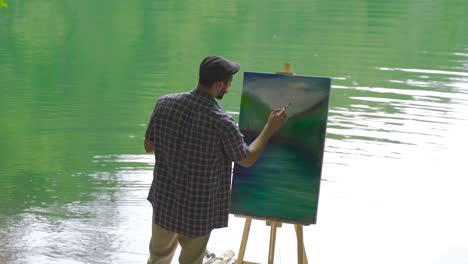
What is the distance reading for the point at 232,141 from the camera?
8.36ft

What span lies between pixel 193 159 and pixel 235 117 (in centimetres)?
433

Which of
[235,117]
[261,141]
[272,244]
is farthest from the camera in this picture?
[235,117]

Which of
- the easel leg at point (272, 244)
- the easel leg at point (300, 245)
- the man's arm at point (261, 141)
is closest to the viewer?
the man's arm at point (261, 141)

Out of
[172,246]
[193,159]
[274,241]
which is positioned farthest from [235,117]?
[193,159]

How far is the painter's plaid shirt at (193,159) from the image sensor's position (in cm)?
255

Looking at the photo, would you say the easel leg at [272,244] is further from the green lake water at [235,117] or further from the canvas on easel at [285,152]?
the green lake water at [235,117]

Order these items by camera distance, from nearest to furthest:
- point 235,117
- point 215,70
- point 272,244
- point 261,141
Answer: point 215,70 < point 261,141 < point 272,244 < point 235,117

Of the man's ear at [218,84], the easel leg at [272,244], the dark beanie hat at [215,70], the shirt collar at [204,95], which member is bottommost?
the easel leg at [272,244]

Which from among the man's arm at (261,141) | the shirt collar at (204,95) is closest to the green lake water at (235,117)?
the man's arm at (261,141)

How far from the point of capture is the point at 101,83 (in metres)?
8.84

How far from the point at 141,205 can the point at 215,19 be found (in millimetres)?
11624

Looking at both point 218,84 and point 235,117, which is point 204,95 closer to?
point 218,84

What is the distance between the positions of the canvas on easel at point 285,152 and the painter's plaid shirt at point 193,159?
508 mm

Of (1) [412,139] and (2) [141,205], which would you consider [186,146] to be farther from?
(1) [412,139]
